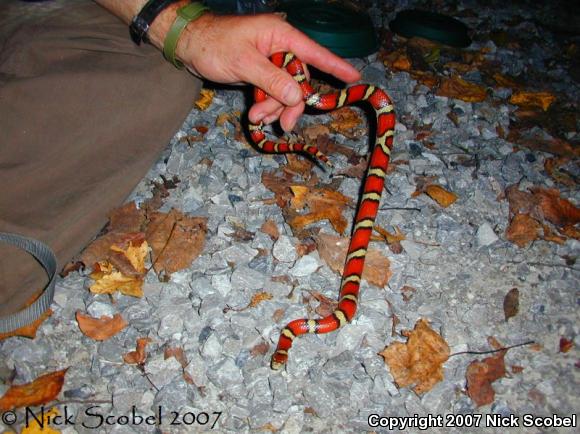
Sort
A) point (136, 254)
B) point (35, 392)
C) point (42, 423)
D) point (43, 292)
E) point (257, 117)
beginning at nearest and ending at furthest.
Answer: point (42, 423) < point (35, 392) < point (43, 292) < point (136, 254) < point (257, 117)

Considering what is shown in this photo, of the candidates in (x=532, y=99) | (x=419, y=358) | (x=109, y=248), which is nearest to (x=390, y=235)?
(x=419, y=358)

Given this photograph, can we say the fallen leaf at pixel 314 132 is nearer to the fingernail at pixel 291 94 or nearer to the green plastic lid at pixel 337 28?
the green plastic lid at pixel 337 28

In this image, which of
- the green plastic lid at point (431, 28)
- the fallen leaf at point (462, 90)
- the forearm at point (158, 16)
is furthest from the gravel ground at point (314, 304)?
the green plastic lid at point (431, 28)

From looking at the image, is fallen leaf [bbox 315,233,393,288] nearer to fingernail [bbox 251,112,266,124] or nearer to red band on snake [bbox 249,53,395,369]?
red band on snake [bbox 249,53,395,369]

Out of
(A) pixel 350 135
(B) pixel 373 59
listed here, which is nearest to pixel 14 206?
(A) pixel 350 135

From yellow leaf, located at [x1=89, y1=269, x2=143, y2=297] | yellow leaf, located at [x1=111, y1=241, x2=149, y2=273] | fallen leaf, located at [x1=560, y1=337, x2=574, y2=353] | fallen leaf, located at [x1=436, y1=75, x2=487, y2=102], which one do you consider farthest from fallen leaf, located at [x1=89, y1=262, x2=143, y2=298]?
fallen leaf, located at [x1=436, y1=75, x2=487, y2=102]

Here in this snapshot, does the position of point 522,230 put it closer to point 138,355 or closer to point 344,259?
point 344,259
